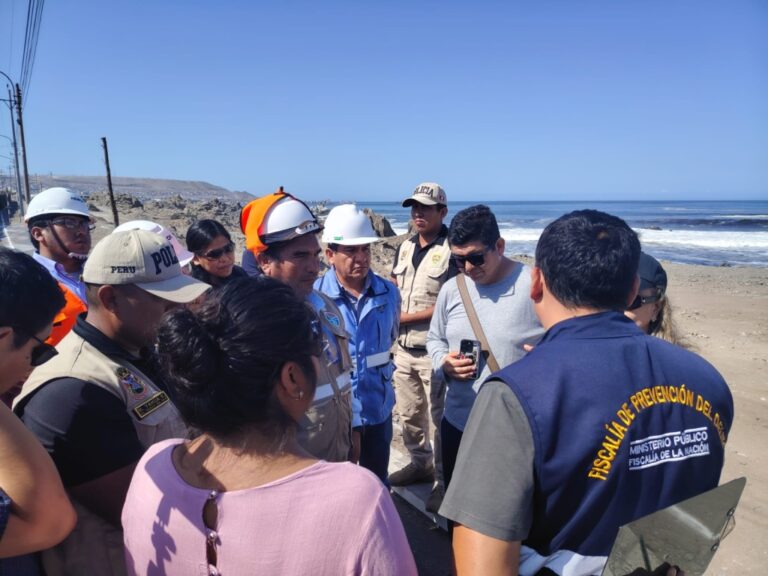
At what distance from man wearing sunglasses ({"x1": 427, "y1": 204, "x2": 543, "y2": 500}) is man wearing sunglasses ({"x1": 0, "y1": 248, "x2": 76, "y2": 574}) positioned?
80.8 inches

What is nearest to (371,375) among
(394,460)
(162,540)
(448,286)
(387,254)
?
(448,286)

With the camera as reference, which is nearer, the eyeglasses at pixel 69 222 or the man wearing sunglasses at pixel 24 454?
the man wearing sunglasses at pixel 24 454

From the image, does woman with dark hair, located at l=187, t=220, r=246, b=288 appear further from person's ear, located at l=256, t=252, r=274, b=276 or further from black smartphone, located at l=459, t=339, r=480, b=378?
black smartphone, located at l=459, t=339, r=480, b=378

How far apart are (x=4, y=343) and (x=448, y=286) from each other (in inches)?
94.7

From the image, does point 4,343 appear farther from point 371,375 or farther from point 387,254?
point 387,254

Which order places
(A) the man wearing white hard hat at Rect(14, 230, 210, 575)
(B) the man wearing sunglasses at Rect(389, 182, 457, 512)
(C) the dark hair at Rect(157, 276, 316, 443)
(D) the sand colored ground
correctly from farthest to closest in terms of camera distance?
1. (B) the man wearing sunglasses at Rect(389, 182, 457, 512)
2. (D) the sand colored ground
3. (A) the man wearing white hard hat at Rect(14, 230, 210, 575)
4. (C) the dark hair at Rect(157, 276, 316, 443)

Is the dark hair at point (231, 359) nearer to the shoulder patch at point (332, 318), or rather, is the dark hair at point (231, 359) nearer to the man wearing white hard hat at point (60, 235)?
the shoulder patch at point (332, 318)

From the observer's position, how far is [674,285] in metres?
15.6

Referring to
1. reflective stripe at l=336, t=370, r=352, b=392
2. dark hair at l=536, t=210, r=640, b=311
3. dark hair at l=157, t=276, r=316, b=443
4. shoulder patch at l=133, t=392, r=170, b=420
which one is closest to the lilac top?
dark hair at l=157, t=276, r=316, b=443

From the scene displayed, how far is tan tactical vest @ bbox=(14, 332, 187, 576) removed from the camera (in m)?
1.53

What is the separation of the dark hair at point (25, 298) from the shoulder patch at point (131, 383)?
0.97 feet

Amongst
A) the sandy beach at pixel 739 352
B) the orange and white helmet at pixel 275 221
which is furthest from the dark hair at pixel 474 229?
the sandy beach at pixel 739 352

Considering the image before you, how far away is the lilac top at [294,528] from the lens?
1114 millimetres

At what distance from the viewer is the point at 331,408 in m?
2.35
